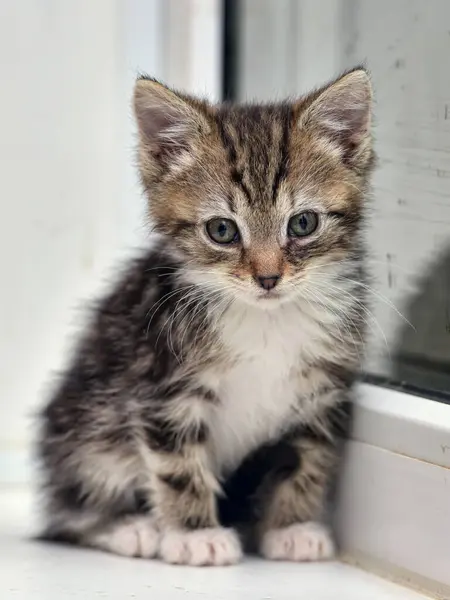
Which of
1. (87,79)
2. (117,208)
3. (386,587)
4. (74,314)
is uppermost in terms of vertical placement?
(87,79)

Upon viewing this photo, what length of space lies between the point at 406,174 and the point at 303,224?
12.4 inches

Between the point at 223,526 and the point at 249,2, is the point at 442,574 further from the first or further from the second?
the point at 249,2

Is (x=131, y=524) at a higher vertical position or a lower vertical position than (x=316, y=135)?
lower

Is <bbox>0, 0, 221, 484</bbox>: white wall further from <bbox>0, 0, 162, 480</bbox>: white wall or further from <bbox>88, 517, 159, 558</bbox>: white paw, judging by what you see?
<bbox>88, 517, 159, 558</bbox>: white paw

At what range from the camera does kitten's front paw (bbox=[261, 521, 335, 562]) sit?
149cm

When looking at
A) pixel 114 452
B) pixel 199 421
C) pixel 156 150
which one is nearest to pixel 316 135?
pixel 156 150

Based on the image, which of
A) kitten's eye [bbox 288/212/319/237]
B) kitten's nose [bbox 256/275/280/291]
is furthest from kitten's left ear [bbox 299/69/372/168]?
kitten's nose [bbox 256/275/280/291]

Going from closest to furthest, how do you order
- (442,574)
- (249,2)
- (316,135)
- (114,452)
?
(442,574) → (316,135) → (114,452) → (249,2)

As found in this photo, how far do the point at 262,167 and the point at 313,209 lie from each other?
0.09 metres

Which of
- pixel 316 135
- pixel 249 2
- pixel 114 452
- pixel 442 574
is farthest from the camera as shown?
pixel 249 2

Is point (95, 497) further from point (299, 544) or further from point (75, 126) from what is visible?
point (75, 126)

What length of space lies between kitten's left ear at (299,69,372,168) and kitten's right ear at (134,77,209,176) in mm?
145

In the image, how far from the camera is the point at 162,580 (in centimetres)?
137

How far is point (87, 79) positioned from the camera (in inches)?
85.0
